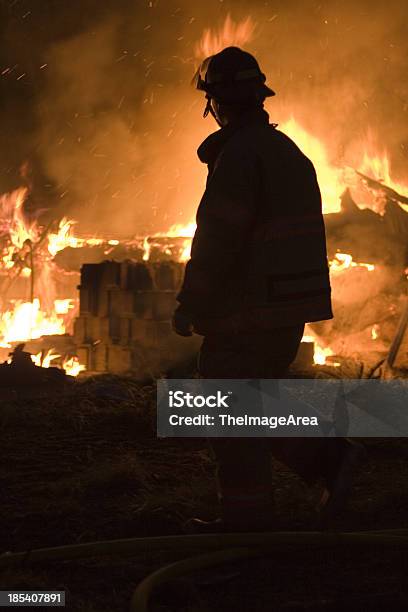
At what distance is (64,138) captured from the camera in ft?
80.0

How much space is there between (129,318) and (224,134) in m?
9.00

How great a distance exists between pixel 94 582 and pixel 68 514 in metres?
0.81

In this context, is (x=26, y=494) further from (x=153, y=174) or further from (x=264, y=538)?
(x=153, y=174)

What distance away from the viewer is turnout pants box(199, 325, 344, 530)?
2906 millimetres

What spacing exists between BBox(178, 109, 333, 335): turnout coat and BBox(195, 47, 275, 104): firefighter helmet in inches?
8.2

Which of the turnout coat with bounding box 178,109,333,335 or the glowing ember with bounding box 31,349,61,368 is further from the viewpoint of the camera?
the glowing ember with bounding box 31,349,61,368

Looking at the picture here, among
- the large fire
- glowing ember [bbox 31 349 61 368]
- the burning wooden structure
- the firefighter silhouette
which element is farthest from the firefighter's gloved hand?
glowing ember [bbox 31 349 61 368]

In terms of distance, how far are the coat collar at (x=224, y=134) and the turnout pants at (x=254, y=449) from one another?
30.3 inches

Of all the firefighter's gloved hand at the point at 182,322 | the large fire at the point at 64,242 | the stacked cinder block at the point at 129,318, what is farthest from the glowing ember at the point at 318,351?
the firefighter's gloved hand at the point at 182,322

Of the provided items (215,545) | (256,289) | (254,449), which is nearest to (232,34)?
(256,289)

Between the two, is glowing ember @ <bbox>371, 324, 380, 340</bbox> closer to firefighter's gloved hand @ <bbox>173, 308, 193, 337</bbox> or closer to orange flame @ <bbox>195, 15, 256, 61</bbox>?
firefighter's gloved hand @ <bbox>173, 308, 193, 337</bbox>

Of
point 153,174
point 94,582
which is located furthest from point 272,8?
point 94,582

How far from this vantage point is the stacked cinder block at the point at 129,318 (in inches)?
458

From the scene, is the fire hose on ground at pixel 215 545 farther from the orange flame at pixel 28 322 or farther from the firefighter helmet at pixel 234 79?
the orange flame at pixel 28 322
